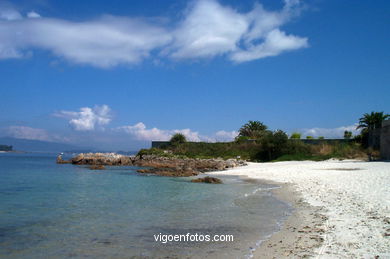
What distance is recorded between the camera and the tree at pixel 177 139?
66.7 m

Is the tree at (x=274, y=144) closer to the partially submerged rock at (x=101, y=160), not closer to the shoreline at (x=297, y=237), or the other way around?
the partially submerged rock at (x=101, y=160)

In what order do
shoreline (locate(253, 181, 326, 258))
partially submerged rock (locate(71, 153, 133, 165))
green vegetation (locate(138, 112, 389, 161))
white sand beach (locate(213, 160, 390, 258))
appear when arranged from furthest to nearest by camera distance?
partially submerged rock (locate(71, 153, 133, 165)) < green vegetation (locate(138, 112, 389, 161)) < shoreline (locate(253, 181, 326, 258)) < white sand beach (locate(213, 160, 390, 258))

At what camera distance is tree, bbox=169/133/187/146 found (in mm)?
66688

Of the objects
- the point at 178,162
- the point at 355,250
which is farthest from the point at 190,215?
the point at 178,162

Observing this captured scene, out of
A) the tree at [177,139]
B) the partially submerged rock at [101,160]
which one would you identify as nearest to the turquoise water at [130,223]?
the partially submerged rock at [101,160]

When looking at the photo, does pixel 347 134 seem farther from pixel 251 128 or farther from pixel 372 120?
pixel 251 128

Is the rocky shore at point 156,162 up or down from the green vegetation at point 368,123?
down

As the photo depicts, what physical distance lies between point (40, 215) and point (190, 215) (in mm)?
6081

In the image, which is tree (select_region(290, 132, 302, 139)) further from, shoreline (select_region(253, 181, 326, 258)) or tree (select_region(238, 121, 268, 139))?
shoreline (select_region(253, 181, 326, 258))

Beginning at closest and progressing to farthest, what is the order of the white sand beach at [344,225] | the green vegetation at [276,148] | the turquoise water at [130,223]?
the white sand beach at [344,225] → the turquoise water at [130,223] → the green vegetation at [276,148]

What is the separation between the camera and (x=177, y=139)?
220 ft

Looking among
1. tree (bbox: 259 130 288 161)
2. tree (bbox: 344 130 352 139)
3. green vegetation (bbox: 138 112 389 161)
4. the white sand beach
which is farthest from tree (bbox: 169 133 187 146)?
the white sand beach

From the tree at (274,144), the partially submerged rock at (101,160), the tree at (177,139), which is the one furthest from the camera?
the tree at (177,139)

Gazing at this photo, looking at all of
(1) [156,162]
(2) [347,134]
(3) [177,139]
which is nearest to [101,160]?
(1) [156,162]
